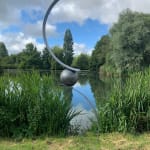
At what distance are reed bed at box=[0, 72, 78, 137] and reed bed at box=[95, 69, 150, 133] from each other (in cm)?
57

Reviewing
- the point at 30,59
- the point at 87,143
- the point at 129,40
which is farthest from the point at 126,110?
the point at 129,40

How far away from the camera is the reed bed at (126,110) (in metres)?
5.31

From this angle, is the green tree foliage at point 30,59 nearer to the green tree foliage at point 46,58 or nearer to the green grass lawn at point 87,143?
the green tree foliage at point 46,58

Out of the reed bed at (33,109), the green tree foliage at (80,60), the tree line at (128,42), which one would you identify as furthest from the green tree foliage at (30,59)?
the tree line at (128,42)

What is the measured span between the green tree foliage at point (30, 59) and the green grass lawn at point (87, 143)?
2.76 metres

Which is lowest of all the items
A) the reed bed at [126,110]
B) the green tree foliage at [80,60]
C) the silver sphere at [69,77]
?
the reed bed at [126,110]

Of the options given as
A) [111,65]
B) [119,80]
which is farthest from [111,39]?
[119,80]

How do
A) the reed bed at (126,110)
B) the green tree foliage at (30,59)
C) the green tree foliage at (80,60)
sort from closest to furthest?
1. the reed bed at (126,110)
2. the green tree foliage at (80,60)
3. the green tree foliage at (30,59)

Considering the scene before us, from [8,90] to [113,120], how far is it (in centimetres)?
175

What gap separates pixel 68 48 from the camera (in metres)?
6.07

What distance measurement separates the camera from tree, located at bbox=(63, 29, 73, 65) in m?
5.49

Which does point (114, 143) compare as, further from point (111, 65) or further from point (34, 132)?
point (111, 65)

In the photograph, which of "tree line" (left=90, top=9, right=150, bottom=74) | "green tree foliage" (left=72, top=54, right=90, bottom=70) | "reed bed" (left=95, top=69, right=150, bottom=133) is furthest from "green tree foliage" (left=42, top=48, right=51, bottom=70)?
"tree line" (left=90, top=9, right=150, bottom=74)

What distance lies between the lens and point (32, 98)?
525cm
